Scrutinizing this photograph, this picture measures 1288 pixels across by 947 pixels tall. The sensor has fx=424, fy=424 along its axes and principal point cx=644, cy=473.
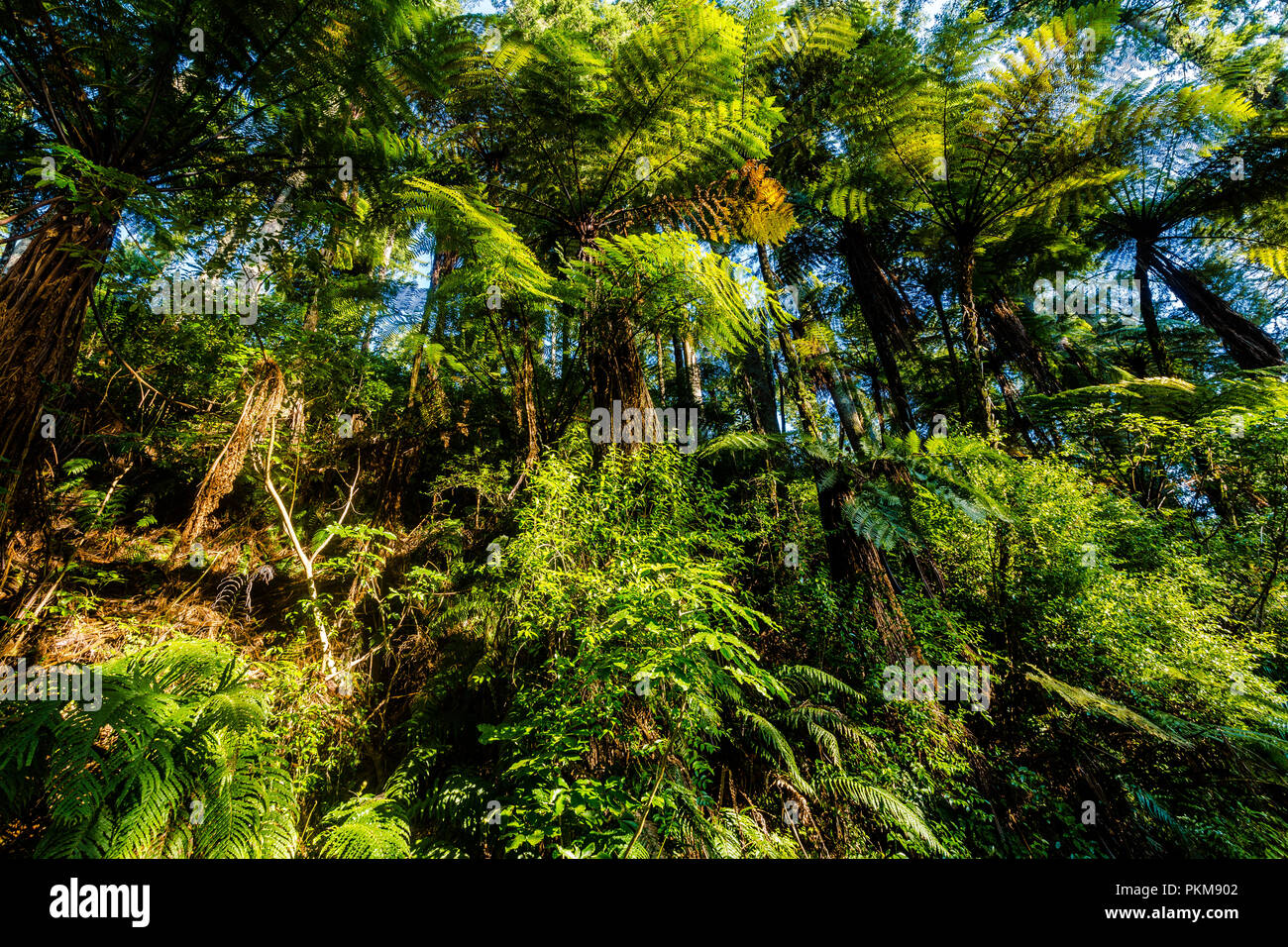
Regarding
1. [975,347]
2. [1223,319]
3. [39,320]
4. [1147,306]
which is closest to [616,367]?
[39,320]

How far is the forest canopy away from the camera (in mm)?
2014

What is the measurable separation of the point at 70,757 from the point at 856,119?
7281mm

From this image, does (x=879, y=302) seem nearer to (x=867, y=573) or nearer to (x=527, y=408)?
(x=867, y=573)

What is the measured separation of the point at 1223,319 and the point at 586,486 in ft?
31.4

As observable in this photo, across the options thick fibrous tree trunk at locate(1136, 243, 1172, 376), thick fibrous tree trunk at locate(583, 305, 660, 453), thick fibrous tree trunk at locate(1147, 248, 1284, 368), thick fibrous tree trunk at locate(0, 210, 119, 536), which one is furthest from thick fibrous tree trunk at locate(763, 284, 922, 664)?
thick fibrous tree trunk at locate(1136, 243, 1172, 376)

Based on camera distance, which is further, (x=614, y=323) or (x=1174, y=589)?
(x=614, y=323)

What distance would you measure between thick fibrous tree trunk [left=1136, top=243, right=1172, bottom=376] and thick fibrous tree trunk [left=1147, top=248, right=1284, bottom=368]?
121 mm

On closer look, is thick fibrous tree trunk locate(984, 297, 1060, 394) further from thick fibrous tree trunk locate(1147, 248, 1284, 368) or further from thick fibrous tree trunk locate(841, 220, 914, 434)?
thick fibrous tree trunk locate(1147, 248, 1284, 368)

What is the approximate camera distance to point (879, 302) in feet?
18.3

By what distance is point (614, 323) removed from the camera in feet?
11.2

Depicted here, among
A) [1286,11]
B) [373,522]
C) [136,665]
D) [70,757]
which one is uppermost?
[1286,11]

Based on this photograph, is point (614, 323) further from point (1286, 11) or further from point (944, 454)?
point (1286, 11)

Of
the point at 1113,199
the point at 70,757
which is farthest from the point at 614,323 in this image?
the point at 1113,199

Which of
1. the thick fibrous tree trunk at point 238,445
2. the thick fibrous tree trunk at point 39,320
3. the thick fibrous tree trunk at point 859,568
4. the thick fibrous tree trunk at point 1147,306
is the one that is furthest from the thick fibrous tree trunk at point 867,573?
the thick fibrous tree trunk at point 1147,306
